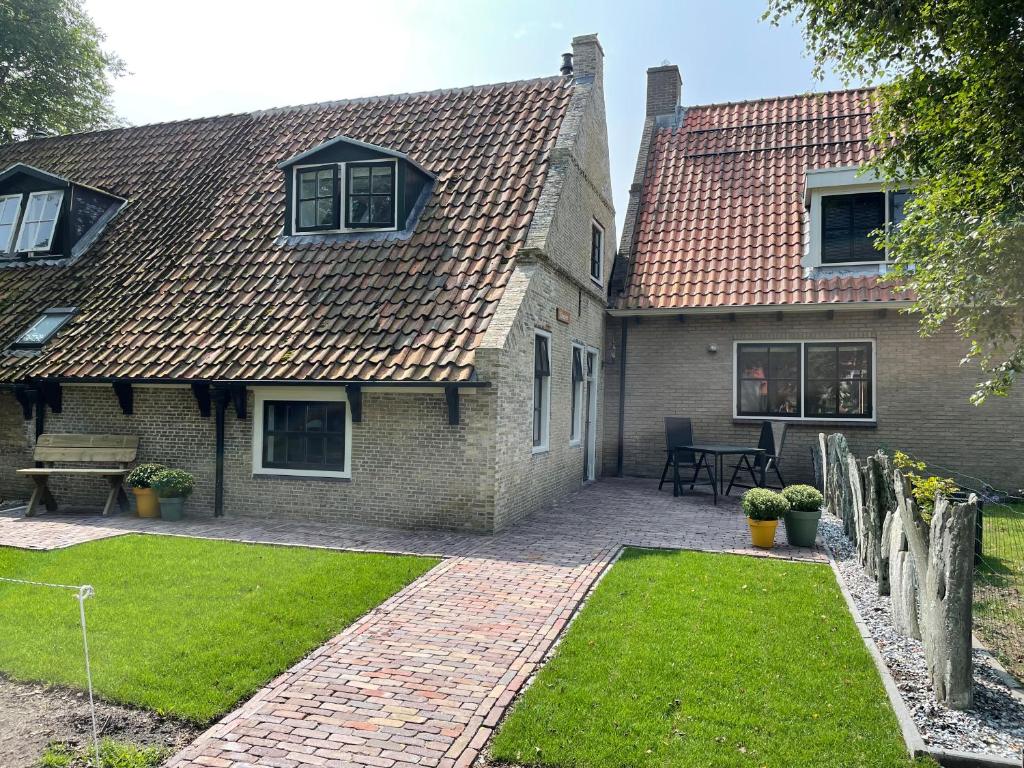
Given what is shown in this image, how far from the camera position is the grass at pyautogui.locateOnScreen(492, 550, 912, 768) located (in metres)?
4.30

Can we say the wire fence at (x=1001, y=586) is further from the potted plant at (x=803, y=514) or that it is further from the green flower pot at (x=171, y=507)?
the green flower pot at (x=171, y=507)

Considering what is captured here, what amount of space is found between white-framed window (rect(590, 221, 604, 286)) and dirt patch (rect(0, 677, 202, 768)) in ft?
39.6

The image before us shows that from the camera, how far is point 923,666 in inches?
217

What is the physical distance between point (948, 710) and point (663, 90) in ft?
57.8

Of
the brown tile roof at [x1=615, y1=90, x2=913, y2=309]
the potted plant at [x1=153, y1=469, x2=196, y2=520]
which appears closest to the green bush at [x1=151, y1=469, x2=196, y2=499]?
the potted plant at [x1=153, y1=469, x2=196, y2=520]

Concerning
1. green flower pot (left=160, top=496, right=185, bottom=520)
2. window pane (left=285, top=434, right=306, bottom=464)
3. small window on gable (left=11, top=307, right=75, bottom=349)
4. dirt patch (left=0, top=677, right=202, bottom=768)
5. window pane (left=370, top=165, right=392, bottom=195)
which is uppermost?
window pane (left=370, top=165, right=392, bottom=195)

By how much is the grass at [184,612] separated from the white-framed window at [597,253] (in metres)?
8.59

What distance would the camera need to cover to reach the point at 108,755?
4203 mm

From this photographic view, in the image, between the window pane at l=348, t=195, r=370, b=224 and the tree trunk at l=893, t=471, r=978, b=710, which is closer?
the tree trunk at l=893, t=471, r=978, b=710

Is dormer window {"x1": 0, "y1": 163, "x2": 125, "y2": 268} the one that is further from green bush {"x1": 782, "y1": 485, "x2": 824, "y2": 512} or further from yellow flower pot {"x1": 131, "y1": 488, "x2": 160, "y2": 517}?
green bush {"x1": 782, "y1": 485, "x2": 824, "y2": 512}

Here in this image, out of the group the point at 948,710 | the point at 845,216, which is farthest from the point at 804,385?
the point at 948,710

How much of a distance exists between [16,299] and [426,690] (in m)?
13.2

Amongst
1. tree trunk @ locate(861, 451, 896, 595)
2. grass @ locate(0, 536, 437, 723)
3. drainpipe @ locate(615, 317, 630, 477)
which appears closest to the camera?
grass @ locate(0, 536, 437, 723)

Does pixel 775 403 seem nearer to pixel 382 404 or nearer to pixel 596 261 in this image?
pixel 596 261
